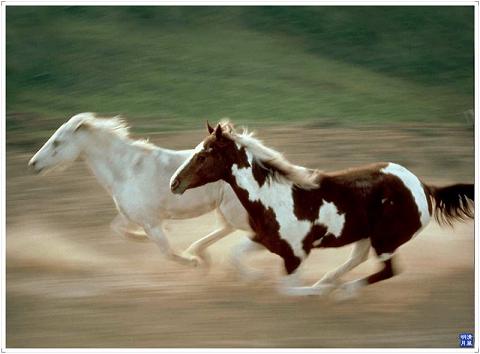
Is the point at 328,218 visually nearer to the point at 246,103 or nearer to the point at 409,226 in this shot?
the point at 409,226

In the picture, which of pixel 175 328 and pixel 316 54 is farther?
pixel 316 54

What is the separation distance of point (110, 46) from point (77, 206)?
5.14m

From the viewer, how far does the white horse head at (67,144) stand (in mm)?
7695

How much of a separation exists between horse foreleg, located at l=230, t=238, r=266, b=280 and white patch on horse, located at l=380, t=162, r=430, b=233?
107 centimetres

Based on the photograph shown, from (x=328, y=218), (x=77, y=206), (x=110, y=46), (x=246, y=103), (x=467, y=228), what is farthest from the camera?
(x=110, y=46)

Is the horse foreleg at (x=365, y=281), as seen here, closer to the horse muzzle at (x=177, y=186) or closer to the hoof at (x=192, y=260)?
the hoof at (x=192, y=260)

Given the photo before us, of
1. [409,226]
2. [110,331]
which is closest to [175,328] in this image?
[110,331]

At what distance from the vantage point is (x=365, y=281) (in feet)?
23.1

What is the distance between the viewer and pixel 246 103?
13.0 metres

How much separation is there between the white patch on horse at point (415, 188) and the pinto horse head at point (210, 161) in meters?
1.11

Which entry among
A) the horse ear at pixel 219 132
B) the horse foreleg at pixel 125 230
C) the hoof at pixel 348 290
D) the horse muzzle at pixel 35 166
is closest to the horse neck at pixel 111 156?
the horse foreleg at pixel 125 230

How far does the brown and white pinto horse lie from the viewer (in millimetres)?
6707

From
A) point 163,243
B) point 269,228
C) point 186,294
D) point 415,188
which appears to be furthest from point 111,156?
point 415,188

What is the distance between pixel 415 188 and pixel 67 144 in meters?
2.77
